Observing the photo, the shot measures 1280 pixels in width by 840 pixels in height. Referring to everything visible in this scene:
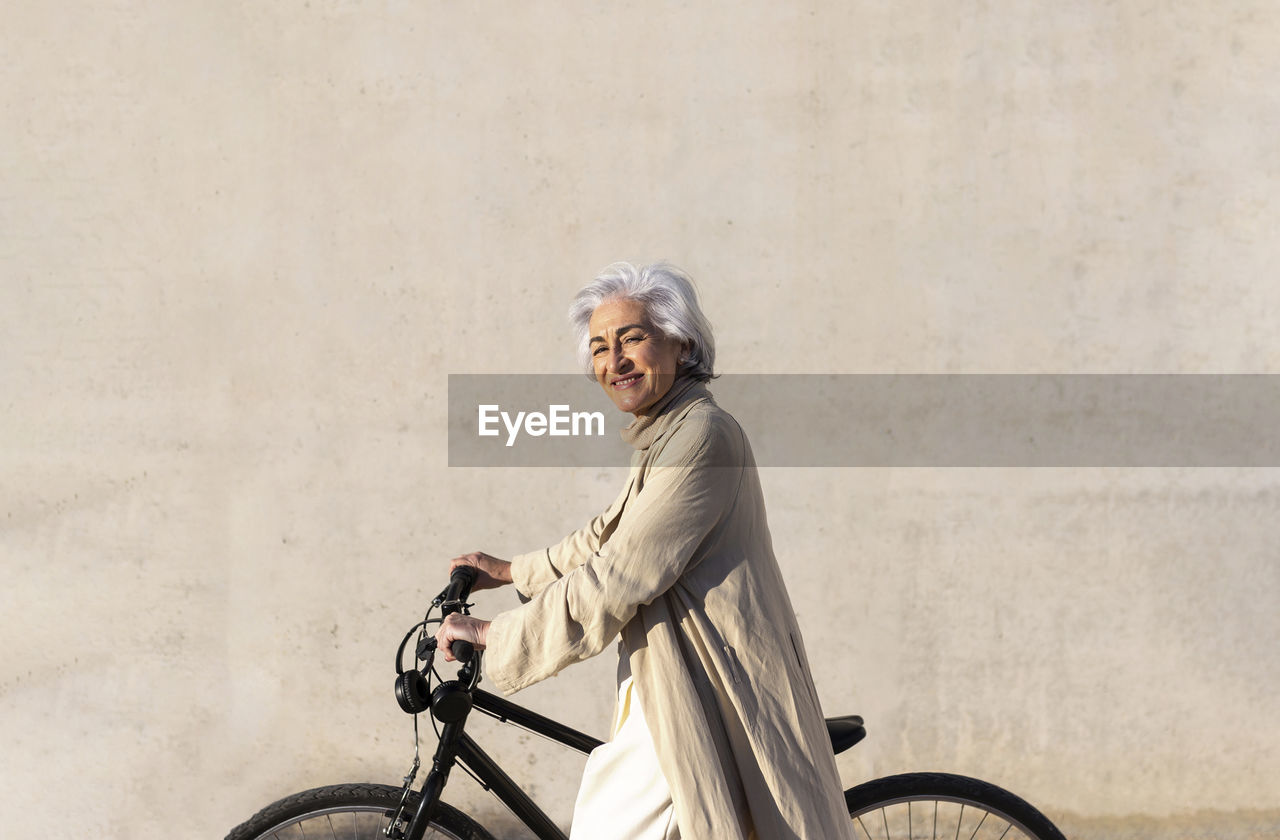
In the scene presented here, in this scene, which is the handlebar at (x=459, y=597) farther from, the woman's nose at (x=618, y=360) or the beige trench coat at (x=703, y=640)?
the woman's nose at (x=618, y=360)

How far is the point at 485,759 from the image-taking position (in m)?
2.19

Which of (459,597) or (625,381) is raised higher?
(625,381)

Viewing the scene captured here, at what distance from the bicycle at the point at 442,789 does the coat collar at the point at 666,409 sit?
54 centimetres

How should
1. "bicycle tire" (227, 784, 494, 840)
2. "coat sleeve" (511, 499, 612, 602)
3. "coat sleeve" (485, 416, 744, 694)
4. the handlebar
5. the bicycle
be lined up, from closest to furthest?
"coat sleeve" (485, 416, 744, 694) → the handlebar → the bicycle → "bicycle tire" (227, 784, 494, 840) → "coat sleeve" (511, 499, 612, 602)

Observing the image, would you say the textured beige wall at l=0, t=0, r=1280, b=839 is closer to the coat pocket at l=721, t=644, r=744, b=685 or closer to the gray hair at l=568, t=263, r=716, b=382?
the gray hair at l=568, t=263, r=716, b=382

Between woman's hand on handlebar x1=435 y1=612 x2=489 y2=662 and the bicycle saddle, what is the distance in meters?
0.83

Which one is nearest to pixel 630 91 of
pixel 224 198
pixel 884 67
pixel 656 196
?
pixel 656 196

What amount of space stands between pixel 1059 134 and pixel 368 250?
2.33 meters

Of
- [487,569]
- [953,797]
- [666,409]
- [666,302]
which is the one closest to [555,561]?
[487,569]

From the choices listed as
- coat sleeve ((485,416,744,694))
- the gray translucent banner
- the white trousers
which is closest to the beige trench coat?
coat sleeve ((485,416,744,694))

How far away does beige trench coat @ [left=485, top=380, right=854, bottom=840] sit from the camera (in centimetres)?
182

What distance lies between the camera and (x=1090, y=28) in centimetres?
334

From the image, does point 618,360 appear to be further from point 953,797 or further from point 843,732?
point 953,797

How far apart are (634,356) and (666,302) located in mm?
125
